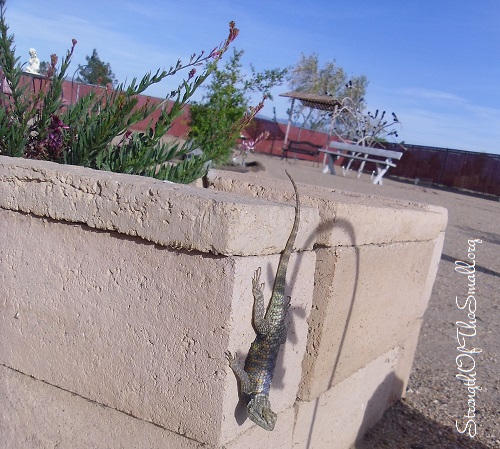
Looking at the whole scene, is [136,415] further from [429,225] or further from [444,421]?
[444,421]

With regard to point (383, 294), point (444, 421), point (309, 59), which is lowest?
point (444, 421)

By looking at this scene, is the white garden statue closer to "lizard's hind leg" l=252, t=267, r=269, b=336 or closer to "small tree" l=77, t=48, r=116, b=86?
"small tree" l=77, t=48, r=116, b=86

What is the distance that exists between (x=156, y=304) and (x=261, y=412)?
0.51m

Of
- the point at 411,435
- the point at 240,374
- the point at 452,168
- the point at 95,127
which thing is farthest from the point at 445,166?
the point at 240,374

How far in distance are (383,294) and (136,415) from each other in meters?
1.45

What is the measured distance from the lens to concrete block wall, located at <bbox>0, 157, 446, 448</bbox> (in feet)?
6.12

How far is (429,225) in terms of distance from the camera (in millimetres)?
3303

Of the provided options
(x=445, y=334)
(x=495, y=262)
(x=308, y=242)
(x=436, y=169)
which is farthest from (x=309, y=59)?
(x=308, y=242)

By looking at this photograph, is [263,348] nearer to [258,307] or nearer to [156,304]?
[258,307]

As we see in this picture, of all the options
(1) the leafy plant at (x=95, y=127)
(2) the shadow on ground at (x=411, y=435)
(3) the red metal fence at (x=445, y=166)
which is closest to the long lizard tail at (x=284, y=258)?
(1) the leafy plant at (x=95, y=127)

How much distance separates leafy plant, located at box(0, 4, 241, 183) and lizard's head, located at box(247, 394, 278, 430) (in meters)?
1.30

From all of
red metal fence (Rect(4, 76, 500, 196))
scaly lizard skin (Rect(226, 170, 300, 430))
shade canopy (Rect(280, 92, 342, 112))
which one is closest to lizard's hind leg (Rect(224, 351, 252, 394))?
scaly lizard skin (Rect(226, 170, 300, 430))

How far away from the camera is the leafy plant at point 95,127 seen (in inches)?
108

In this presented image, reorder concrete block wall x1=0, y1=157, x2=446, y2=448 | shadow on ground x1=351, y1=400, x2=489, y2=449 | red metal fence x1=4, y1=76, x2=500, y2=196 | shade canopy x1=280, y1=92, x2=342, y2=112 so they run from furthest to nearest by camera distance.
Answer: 1. red metal fence x1=4, y1=76, x2=500, y2=196
2. shade canopy x1=280, y1=92, x2=342, y2=112
3. shadow on ground x1=351, y1=400, x2=489, y2=449
4. concrete block wall x1=0, y1=157, x2=446, y2=448
